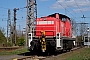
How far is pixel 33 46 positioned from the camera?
19609 mm

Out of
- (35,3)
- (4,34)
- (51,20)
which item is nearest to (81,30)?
(4,34)

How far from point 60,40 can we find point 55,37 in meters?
0.60

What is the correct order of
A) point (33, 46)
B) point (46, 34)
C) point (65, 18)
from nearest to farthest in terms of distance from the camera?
point (33, 46) < point (46, 34) < point (65, 18)

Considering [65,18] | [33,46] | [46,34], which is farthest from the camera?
[65,18]

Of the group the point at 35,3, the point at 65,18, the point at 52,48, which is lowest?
the point at 52,48

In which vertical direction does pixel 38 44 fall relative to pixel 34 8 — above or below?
below

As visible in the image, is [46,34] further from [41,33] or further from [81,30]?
[81,30]

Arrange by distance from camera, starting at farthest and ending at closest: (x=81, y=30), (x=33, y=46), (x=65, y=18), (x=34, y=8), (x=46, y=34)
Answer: (x=81, y=30), (x=34, y=8), (x=65, y=18), (x=46, y=34), (x=33, y=46)

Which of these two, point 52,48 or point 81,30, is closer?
point 52,48

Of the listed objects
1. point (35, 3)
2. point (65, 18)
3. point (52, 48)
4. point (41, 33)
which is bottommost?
point (52, 48)

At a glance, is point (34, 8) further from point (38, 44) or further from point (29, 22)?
point (38, 44)

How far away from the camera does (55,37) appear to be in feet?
66.5

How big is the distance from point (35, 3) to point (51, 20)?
1008 cm

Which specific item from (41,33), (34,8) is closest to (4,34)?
(34,8)
